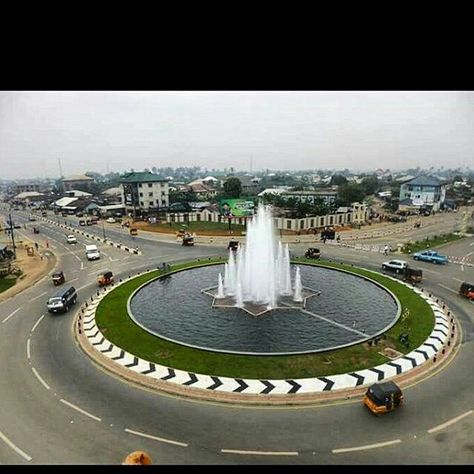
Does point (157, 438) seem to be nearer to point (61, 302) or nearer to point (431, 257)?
point (61, 302)

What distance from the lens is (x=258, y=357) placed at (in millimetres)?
20859

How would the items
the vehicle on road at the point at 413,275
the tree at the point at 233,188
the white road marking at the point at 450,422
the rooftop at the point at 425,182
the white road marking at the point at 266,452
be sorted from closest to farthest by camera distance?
1. the white road marking at the point at 266,452
2. the white road marking at the point at 450,422
3. the vehicle on road at the point at 413,275
4. the tree at the point at 233,188
5. the rooftop at the point at 425,182

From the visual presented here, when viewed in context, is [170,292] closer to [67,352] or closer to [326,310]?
[67,352]

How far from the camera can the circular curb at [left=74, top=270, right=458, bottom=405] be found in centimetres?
1750

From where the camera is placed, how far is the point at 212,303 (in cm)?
2941

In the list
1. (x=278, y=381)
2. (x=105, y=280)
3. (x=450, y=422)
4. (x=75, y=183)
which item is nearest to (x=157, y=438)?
(x=278, y=381)

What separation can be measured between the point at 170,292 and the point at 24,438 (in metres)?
18.0

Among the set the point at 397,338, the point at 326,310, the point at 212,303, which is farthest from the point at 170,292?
the point at 397,338

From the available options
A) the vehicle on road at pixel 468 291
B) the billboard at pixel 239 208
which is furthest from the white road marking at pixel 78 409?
the billboard at pixel 239 208

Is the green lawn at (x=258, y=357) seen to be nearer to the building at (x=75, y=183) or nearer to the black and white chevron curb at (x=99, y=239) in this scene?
the black and white chevron curb at (x=99, y=239)

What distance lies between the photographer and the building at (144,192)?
287 ft

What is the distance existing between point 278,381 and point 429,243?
43265 millimetres

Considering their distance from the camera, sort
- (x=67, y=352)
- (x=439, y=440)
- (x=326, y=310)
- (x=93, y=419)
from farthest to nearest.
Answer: (x=326, y=310) < (x=67, y=352) < (x=93, y=419) < (x=439, y=440)

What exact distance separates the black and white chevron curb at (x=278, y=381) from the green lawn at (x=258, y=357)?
42 cm
